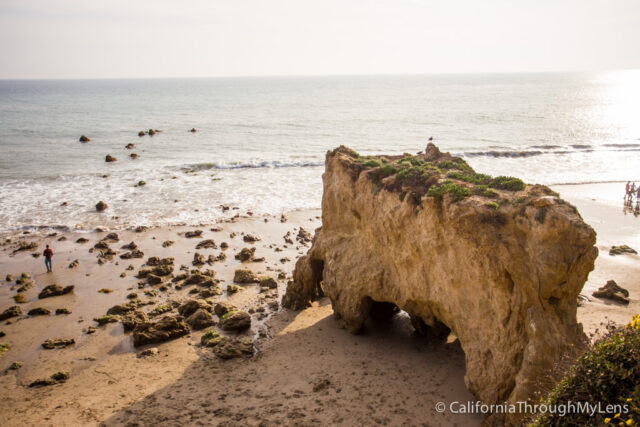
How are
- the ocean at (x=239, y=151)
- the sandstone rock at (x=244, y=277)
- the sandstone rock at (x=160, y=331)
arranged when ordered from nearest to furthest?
the sandstone rock at (x=160, y=331)
the sandstone rock at (x=244, y=277)
the ocean at (x=239, y=151)

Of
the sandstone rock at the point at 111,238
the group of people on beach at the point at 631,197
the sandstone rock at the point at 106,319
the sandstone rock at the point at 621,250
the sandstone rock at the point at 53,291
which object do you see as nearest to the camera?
the sandstone rock at the point at 106,319

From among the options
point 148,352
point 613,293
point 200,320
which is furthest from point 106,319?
point 613,293

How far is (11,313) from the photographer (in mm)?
20062

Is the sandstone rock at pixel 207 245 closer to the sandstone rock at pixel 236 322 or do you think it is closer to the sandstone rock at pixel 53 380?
the sandstone rock at pixel 236 322

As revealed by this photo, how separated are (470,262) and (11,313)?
1975cm

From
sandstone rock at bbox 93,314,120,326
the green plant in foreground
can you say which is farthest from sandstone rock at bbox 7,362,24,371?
the green plant in foreground

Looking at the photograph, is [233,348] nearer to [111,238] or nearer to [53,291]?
[53,291]

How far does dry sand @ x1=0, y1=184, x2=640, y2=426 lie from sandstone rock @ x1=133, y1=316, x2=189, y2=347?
326 millimetres

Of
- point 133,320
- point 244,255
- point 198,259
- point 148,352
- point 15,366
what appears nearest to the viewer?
point 15,366

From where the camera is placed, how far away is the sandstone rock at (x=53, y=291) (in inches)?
866

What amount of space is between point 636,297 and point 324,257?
1389cm

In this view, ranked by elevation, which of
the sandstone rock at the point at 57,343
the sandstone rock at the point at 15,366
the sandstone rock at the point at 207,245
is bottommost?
the sandstone rock at the point at 15,366

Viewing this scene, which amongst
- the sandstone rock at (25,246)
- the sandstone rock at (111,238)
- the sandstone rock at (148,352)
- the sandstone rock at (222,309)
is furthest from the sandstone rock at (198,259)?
the sandstone rock at (25,246)

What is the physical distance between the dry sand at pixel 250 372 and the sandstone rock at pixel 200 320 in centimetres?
43
